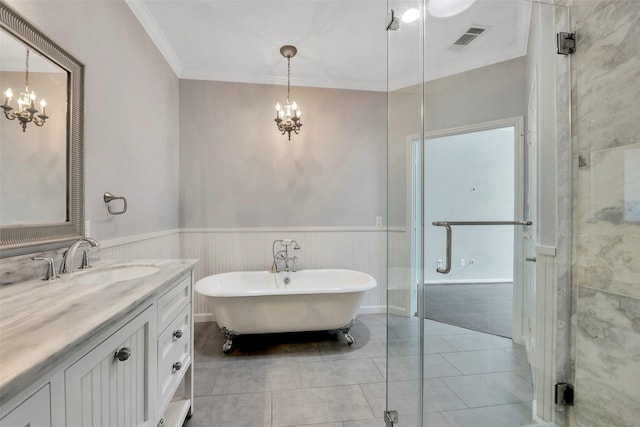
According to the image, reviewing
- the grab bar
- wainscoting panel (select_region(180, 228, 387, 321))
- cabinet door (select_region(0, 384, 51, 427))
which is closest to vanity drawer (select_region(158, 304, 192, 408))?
cabinet door (select_region(0, 384, 51, 427))

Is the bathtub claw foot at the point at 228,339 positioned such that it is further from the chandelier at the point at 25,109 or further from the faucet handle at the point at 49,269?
the chandelier at the point at 25,109

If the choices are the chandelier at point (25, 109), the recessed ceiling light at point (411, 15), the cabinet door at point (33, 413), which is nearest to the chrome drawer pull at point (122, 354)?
the cabinet door at point (33, 413)

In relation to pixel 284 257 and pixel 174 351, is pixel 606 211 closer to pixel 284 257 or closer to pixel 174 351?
pixel 174 351

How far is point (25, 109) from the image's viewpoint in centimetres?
112

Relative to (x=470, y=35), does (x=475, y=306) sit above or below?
below

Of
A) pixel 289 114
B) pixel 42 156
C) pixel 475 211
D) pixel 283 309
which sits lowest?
pixel 283 309

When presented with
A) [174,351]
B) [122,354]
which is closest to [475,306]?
[174,351]

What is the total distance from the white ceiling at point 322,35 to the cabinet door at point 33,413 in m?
2.34

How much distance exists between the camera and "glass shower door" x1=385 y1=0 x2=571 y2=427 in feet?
4.94

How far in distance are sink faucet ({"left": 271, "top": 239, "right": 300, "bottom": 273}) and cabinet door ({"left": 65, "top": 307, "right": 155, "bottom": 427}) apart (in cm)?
197

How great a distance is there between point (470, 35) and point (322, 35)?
1.25m

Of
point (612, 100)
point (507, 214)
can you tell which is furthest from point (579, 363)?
point (507, 214)

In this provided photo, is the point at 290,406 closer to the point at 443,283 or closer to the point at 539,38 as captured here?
the point at 539,38

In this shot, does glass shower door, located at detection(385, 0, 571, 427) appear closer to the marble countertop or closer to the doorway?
the doorway
